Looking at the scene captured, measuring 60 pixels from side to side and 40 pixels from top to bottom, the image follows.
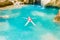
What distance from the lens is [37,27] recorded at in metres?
1.45

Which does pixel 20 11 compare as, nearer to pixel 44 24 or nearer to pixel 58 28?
pixel 44 24

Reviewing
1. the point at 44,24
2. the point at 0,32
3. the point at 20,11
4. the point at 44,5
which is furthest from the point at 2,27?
the point at 44,5

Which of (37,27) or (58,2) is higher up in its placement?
(58,2)

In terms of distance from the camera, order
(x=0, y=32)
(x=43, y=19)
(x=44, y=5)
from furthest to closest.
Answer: (x=44, y=5)
(x=43, y=19)
(x=0, y=32)

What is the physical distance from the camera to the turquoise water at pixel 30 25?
138 centimetres

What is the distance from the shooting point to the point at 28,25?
1.47 meters

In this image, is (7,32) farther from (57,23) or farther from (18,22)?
(57,23)

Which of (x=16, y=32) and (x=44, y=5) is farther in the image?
(x=44, y=5)

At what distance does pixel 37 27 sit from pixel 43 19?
0.42 feet

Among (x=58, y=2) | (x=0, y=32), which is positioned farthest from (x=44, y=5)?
(x=0, y=32)

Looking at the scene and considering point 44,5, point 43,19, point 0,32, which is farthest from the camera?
point 44,5

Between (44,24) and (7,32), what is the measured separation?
385 millimetres

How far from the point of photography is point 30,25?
1.47m

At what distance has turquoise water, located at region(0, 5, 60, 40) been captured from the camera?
54.4 inches
